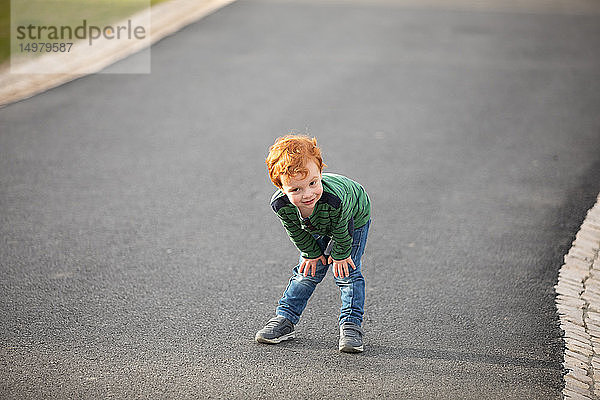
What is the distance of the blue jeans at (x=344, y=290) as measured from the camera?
179 inches

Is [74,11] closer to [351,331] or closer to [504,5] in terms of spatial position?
[504,5]

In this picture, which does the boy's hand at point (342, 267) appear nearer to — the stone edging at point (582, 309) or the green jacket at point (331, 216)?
the green jacket at point (331, 216)

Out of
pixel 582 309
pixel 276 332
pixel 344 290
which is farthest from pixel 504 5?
pixel 276 332

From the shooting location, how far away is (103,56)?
474 inches

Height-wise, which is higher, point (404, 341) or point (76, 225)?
point (76, 225)

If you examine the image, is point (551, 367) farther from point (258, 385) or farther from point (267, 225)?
point (267, 225)

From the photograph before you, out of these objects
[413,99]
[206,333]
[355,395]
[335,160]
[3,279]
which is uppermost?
[413,99]

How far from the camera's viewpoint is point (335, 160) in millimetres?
7969

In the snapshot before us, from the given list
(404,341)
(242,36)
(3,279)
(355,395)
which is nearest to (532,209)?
(404,341)

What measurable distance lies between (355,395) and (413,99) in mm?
6611

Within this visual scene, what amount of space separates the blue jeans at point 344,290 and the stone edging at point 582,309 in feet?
4.22

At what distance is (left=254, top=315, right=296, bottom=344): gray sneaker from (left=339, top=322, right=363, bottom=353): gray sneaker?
33cm

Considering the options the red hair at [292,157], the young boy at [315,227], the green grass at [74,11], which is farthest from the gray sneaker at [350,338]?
the green grass at [74,11]

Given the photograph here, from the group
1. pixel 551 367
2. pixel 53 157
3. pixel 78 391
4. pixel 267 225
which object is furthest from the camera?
pixel 53 157
